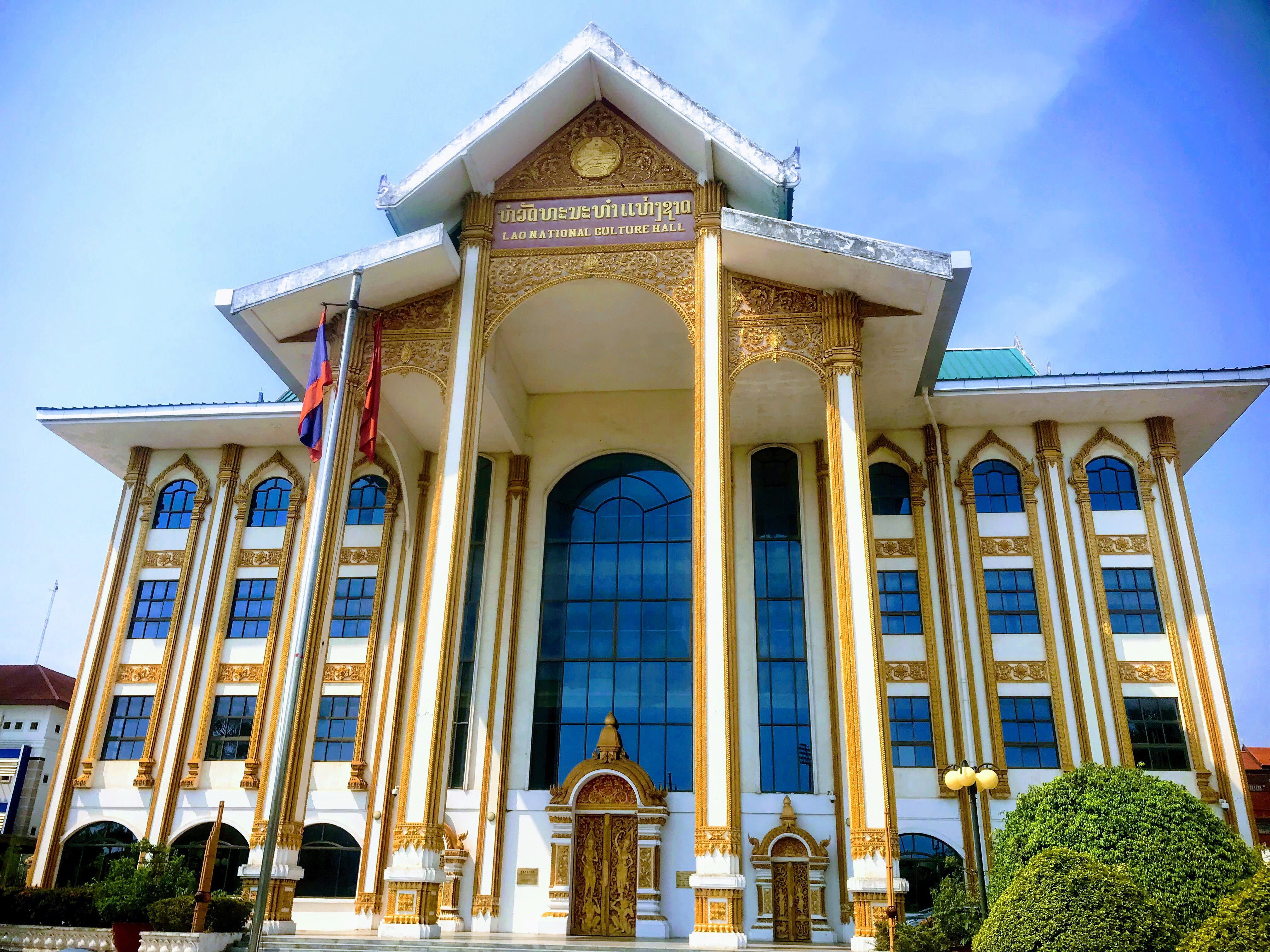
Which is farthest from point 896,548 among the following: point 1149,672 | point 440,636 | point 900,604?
point 440,636

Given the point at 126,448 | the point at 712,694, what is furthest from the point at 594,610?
the point at 126,448

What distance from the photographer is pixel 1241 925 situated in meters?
6.43

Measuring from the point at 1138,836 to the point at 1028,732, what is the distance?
5997 mm

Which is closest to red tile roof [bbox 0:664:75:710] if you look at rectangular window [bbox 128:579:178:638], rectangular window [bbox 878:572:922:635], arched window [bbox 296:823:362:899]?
rectangular window [bbox 128:579:178:638]

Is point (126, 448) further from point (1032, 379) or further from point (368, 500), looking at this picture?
point (1032, 379)

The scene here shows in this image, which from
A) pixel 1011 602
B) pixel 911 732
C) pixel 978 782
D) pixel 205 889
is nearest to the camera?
pixel 205 889

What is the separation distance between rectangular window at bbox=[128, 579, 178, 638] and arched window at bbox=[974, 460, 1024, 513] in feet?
47.4

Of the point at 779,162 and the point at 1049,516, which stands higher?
the point at 779,162

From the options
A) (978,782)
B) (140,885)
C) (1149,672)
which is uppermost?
(1149,672)

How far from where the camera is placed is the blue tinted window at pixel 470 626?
54.5 ft

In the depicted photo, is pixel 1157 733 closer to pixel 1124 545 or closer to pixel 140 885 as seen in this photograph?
pixel 1124 545

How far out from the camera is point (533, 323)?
1659 centimetres

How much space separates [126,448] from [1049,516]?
17.1 metres

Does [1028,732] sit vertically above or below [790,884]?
above
